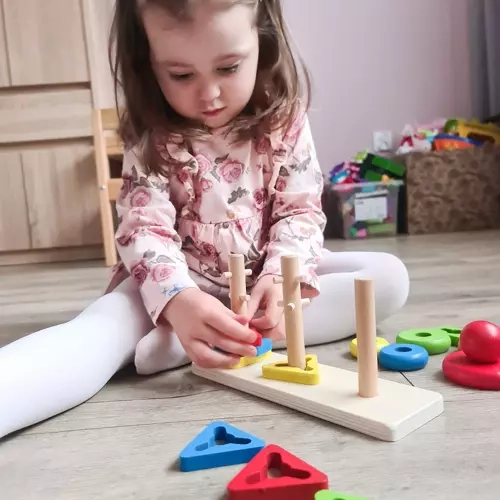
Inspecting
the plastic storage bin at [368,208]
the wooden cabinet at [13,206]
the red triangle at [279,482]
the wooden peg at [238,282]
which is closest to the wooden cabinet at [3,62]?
the wooden cabinet at [13,206]

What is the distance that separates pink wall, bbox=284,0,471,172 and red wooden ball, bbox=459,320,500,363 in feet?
6.32

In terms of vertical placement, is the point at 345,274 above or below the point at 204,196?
below

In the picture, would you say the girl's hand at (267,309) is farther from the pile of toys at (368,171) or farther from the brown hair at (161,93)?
the pile of toys at (368,171)

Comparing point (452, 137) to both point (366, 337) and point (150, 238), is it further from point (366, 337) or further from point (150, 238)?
point (366, 337)

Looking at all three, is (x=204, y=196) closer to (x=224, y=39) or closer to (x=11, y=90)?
(x=224, y=39)

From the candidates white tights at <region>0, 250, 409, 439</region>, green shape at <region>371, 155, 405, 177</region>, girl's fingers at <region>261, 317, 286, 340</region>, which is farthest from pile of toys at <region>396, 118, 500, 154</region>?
girl's fingers at <region>261, 317, 286, 340</region>

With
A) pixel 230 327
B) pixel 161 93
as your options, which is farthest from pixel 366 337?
pixel 161 93

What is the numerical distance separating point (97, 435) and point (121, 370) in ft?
0.67

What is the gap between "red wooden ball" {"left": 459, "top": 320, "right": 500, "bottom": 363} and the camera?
668mm

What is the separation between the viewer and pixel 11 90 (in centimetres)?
213

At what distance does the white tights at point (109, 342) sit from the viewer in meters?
0.65

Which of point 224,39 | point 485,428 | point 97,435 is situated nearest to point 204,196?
point 224,39

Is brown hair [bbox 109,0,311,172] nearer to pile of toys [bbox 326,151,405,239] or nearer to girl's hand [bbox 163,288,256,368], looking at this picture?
girl's hand [bbox 163,288,256,368]

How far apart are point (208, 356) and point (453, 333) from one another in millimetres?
353
